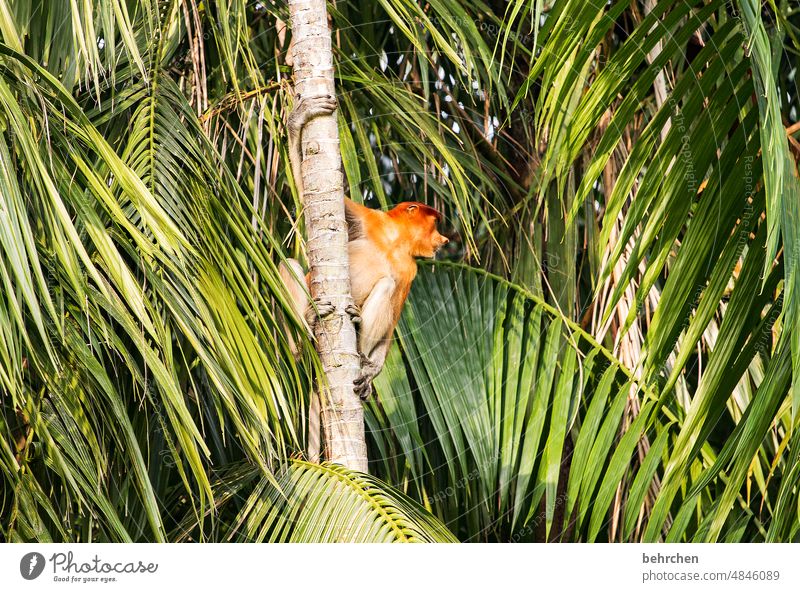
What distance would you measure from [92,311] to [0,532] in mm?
696

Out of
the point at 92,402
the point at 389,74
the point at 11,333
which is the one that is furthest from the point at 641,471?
the point at 389,74

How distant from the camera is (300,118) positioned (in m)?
2.20

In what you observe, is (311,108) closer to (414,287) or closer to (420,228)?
(420,228)

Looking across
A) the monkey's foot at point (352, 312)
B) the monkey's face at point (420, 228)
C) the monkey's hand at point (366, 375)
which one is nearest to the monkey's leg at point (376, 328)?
the monkey's hand at point (366, 375)

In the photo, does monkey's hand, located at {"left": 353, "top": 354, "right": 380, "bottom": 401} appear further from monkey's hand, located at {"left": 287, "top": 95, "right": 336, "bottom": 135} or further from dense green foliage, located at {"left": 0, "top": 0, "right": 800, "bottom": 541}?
monkey's hand, located at {"left": 287, "top": 95, "right": 336, "bottom": 135}

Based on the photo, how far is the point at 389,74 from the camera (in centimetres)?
346

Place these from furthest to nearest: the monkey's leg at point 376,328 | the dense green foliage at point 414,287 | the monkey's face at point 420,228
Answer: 1. the monkey's face at point 420,228
2. the monkey's leg at point 376,328
3. the dense green foliage at point 414,287

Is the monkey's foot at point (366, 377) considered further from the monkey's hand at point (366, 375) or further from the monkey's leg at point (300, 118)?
the monkey's leg at point (300, 118)

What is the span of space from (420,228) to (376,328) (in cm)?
40

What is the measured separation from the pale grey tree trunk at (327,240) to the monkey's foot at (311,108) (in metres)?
0.01

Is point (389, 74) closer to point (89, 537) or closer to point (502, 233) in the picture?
point (502, 233)

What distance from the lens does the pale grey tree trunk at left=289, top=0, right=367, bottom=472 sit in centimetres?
208

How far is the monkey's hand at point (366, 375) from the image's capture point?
2.67 metres

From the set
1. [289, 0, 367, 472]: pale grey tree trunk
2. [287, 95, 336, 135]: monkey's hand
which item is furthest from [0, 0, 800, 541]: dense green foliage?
[287, 95, 336, 135]: monkey's hand
